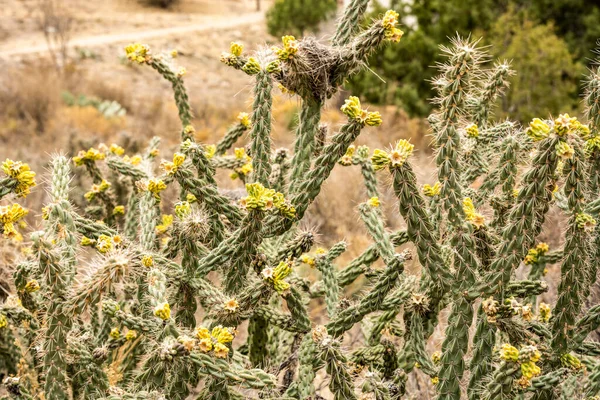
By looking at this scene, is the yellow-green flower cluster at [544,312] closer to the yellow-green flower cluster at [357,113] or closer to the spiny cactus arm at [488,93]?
the spiny cactus arm at [488,93]

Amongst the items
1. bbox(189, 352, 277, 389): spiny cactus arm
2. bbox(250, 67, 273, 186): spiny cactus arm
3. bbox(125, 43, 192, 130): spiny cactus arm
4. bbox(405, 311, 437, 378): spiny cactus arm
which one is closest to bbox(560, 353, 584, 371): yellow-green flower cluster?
bbox(405, 311, 437, 378): spiny cactus arm

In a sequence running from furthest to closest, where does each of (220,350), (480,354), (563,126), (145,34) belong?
(145,34)
(480,354)
(220,350)
(563,126)

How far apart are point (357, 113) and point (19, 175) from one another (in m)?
1.45

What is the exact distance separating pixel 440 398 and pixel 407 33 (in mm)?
9799

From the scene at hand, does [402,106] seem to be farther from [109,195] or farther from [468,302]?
[468,302]

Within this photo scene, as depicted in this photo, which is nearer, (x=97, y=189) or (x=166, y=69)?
(x=166, y=69)

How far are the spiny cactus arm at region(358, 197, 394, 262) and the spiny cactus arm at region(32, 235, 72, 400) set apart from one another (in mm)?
1505

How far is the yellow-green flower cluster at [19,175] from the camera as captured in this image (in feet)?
8.70

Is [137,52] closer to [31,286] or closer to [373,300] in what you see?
[31,286]

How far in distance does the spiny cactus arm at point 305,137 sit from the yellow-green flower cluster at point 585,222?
1168 millimetres

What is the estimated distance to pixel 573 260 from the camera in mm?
2627

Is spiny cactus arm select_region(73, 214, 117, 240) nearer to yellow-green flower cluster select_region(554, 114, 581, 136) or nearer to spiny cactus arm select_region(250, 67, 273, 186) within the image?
spiny cactus arm select_region(250, 67, 273, 186)

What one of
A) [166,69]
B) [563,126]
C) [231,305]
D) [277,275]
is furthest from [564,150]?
[166,69]

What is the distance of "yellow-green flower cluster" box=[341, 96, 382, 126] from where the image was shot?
2.47m
